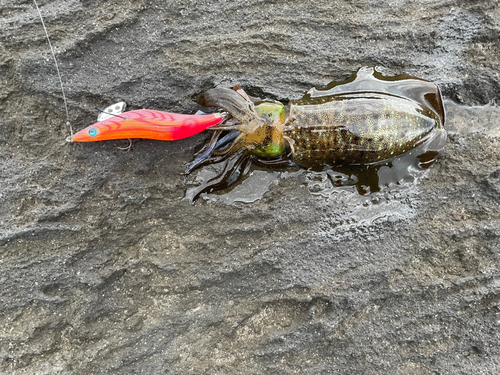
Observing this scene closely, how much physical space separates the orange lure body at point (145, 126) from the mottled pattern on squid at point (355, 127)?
0.82 meters

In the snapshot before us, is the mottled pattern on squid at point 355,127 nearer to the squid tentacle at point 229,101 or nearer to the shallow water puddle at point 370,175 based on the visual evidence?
the shallow water puddle at point 370,175

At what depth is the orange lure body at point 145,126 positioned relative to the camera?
267 centimetres

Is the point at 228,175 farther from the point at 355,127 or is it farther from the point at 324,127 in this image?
the point at 355,127

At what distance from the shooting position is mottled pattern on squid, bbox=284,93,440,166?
3.00m

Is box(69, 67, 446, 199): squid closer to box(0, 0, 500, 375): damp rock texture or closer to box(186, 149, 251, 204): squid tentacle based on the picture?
box(186, 149, 251, 204): squid tentacle

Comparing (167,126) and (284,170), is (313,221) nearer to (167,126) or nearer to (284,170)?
(284,170)

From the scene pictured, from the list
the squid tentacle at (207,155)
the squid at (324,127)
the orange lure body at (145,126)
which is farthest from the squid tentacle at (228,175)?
the orange lure body at (145,126)

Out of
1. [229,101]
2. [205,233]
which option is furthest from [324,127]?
[205,233]

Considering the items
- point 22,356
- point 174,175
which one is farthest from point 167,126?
point 22,356

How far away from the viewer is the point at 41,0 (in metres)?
2.83

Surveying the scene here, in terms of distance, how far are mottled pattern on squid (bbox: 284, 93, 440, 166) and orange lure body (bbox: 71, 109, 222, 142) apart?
0.82 meters

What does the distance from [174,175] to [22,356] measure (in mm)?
1794

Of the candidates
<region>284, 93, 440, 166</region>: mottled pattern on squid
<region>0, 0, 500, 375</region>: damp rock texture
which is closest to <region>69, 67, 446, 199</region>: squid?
<region>284, 93, 440, 166</region>: mottled pattern on squid

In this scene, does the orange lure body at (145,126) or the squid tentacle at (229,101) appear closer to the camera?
the orange lure body at (145,126)
